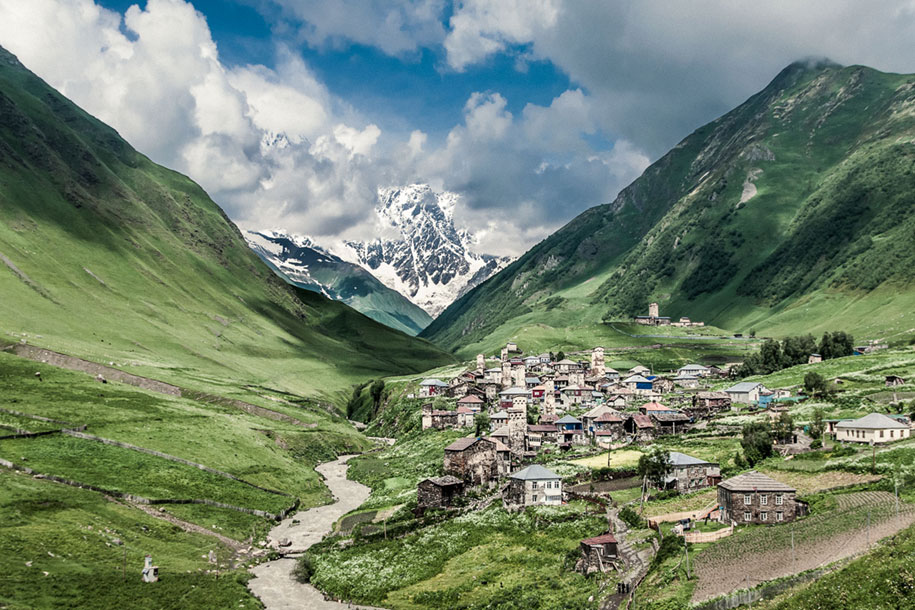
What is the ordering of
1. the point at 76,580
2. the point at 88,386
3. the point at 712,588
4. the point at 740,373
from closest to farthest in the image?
the point at 712,588, the point at 76,580, the point at 88,386, the point at 740,373

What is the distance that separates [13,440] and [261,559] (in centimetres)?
4338

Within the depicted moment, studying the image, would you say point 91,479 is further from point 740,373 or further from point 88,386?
point 740,373

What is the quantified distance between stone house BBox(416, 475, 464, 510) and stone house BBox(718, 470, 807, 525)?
129 ft

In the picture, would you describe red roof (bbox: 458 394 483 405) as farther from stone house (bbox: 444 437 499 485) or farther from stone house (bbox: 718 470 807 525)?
stone house (bbox: 718 470 807 525)

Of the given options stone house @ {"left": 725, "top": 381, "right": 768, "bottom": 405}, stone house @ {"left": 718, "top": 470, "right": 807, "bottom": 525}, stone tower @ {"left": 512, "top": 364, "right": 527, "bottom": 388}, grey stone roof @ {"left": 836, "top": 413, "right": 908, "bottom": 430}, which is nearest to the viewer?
stone house @ {"left": 718, "top": 470, "right": 807, "bottom": 525}

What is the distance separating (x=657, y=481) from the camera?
81.2 metres

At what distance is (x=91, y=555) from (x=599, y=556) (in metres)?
48.8

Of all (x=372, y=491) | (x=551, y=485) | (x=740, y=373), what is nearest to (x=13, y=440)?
(x=372, y=491)

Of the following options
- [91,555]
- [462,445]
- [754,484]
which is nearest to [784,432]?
[754,484]

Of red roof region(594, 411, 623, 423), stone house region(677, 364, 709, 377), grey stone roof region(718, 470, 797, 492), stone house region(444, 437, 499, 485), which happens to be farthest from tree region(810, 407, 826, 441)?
stone house region(677, 364, 709, 377)

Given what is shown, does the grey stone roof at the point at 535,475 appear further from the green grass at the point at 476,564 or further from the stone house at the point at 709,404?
the stone house at the point at 709,404

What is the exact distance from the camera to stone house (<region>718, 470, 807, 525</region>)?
58.6 m

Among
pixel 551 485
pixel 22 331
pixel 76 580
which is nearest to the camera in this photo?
pixel 76 580

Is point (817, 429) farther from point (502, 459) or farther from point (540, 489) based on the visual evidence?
point (502, 459)
